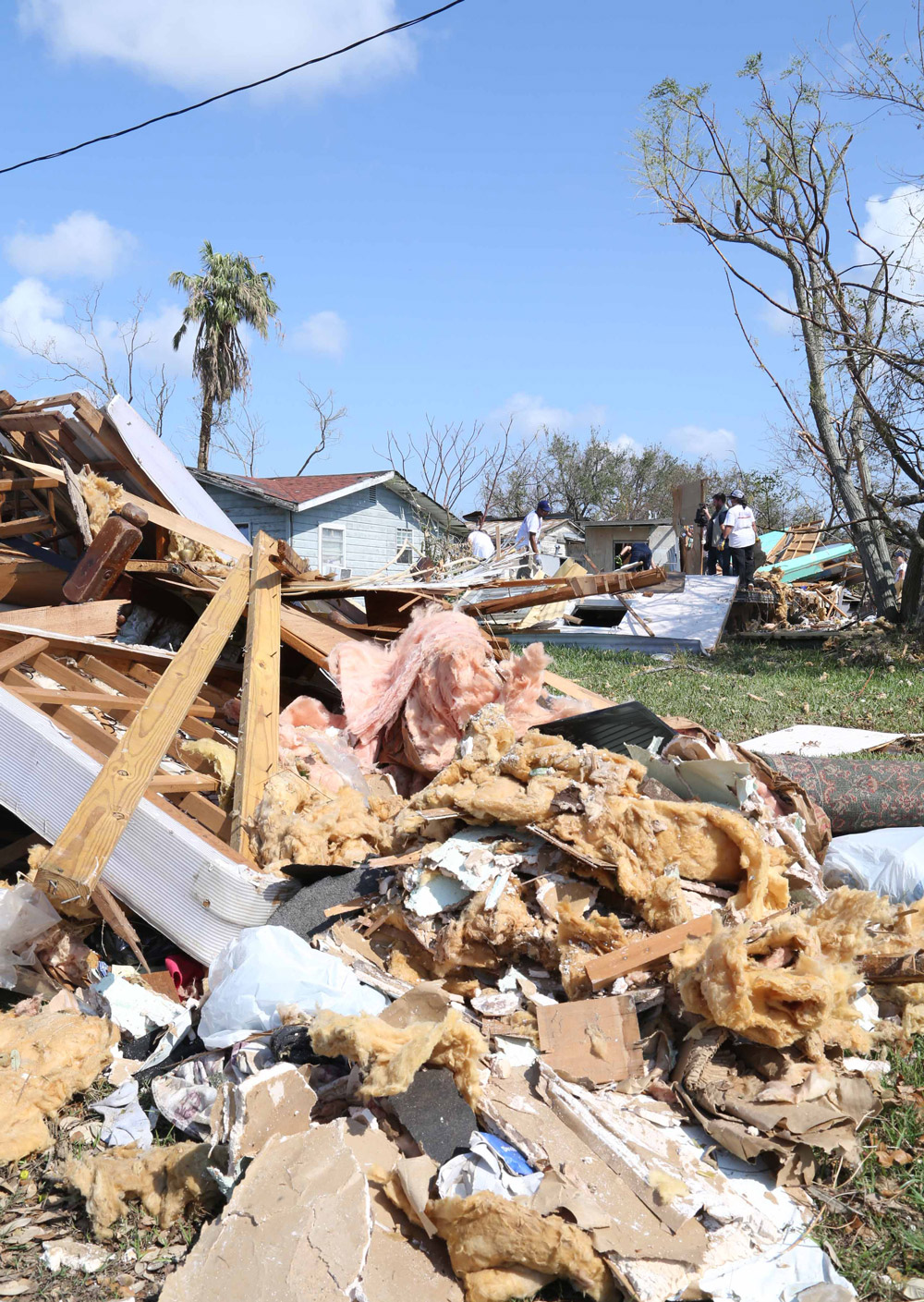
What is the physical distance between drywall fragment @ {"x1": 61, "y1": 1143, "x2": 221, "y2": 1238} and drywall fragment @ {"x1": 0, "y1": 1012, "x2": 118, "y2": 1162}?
0.95 ft

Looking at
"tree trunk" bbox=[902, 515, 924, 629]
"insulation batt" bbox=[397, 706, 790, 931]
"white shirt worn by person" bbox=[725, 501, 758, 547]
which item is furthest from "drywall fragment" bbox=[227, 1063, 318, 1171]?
"white shirt worn by person" bbox=[725, 501, 758, 547]

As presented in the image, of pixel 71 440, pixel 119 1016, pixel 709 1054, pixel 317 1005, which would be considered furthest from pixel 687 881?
pixel 71 440

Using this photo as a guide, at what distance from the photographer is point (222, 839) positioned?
3.95m

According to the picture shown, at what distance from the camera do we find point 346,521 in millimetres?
26797

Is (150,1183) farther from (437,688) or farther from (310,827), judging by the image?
(437,688)

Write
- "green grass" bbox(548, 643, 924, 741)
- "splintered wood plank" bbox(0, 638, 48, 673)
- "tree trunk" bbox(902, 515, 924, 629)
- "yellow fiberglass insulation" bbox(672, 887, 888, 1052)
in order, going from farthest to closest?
"tree trunk" bbox(902, 515, 924, 629)
"green grass" bbox(548, 643, 924, 741)
"splintered wood plank" bbox(0, 638, 48, 673)
"yellow fiberglass insulation" bbox(672, 887, 888, 1052)

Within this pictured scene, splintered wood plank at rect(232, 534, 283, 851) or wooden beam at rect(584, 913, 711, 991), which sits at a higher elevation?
splintered wood plank at rect(232, 534, 283, 851)

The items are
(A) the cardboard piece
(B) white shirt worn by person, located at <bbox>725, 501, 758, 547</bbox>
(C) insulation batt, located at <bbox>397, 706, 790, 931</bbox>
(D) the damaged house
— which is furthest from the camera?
(D) the damaged house

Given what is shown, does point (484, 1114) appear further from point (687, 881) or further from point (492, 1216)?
point (687, 881)

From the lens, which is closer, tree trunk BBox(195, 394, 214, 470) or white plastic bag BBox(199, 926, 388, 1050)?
white plastic bag BBox(199, 926, 388, 1050)

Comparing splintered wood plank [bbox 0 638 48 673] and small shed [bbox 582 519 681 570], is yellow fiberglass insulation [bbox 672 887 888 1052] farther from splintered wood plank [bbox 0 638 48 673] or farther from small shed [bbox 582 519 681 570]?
small shed [bbox 582 519 681 570]

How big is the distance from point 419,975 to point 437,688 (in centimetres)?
176

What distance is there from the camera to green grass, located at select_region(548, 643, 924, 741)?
7.64 metres

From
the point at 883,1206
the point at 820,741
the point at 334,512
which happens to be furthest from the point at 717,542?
the point at 883,1206
